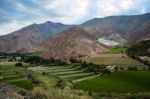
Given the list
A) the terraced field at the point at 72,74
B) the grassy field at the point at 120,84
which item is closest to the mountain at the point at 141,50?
the terraced field at the point at 72,74

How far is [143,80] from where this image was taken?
6625 centimetres

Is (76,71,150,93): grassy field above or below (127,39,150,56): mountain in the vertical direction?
below

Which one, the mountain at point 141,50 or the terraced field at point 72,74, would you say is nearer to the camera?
the terraced field at point 72,74

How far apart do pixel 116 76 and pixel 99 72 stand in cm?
1235

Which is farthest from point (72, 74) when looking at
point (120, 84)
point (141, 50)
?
point (141, 50)

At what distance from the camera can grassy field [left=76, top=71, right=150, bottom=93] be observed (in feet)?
184

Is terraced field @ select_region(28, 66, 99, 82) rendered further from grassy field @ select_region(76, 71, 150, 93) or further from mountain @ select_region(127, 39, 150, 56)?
mountain @ select_region(127, 39, 150, 56)

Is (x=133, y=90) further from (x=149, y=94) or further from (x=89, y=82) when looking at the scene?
(x=89, y=82)

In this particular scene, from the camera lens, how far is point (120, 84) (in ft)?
206

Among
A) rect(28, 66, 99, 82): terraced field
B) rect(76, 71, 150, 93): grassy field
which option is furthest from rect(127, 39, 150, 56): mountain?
rect(76, 71, 150, 93): grassy field

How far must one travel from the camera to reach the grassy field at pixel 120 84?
2210 inches

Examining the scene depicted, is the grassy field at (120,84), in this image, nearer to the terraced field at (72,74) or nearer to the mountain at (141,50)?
the terraced field at (72,74)

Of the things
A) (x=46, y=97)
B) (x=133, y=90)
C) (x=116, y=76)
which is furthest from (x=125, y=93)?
(x=116, y=76)

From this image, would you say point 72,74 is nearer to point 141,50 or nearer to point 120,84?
point 120,84
